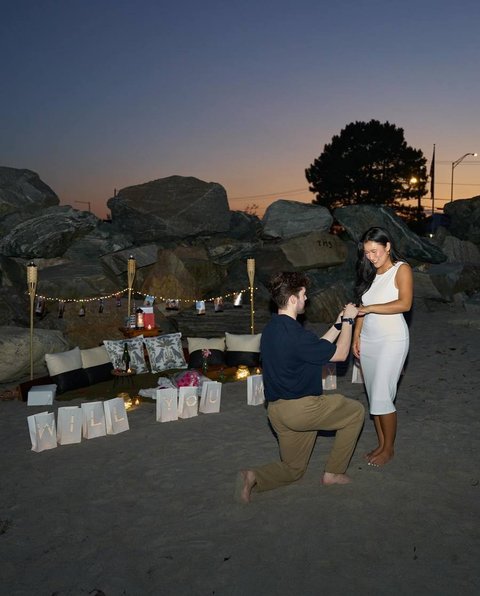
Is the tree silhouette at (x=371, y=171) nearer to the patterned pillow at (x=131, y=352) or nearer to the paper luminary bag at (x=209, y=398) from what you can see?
the patterned pillow at (x=131, y=352)

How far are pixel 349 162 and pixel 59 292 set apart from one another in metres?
26.4

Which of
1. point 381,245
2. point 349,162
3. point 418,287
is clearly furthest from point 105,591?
point 349,162

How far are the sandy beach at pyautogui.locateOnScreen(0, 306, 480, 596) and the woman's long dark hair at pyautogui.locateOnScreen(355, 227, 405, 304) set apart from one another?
68.7 inches

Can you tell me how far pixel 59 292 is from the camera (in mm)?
15203

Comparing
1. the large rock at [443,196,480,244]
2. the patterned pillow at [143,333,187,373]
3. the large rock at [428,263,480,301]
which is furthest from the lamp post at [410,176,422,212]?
the patterned pillow at [143,333,187,373]

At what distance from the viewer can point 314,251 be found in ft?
64.4

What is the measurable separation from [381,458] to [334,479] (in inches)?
26.9

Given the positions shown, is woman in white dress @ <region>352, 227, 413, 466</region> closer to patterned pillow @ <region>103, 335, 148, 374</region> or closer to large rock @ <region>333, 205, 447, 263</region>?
patterned pillow @ <region>103, 335, 148, 374</region>

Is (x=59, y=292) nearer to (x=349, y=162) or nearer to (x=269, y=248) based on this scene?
(x=269, y=248)

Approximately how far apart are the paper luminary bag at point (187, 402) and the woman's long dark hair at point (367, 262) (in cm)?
289

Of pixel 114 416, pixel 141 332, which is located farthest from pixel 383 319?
pixel 141 332

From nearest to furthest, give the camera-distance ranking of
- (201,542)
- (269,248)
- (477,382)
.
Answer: (201,542)
(477,382)
(269,248)

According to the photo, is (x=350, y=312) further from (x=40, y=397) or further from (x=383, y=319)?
(x=40, y=397)

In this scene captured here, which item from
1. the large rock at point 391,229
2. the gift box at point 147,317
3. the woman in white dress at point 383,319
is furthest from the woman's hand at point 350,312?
the large rock at point 391,229
